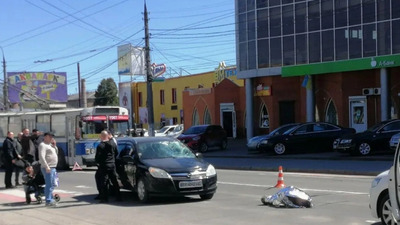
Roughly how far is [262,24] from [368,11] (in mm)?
8230

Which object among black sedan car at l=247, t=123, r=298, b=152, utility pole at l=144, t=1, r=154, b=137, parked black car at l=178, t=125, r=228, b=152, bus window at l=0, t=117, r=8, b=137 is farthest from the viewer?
utility pole at l=144, t=1, r=154, b=137

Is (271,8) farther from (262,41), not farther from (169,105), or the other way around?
(169,105)

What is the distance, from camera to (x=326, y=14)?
117ft

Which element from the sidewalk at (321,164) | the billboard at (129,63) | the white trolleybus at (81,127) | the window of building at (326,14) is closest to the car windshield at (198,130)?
the sidewalk at (321,164)

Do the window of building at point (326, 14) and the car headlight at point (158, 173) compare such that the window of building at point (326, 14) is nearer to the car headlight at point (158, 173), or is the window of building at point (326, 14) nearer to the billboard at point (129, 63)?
the car headlight at point (158, 173)

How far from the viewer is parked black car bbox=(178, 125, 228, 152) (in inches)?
1291

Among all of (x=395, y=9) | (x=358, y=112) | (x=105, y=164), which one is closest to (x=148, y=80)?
(x=358, y=112)

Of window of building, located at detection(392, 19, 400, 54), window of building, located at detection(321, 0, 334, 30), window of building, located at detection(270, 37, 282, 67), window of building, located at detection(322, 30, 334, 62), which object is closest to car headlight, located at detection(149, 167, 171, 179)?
window of building, located at detection(392, 19, 400, 54)

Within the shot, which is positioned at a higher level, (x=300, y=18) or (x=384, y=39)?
(x=300, y=18)

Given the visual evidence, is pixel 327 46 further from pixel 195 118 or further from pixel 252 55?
pixel 195 118

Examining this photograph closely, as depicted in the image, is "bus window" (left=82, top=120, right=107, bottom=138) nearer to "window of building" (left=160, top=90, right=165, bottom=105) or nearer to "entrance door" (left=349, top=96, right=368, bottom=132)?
"entrance door" (left=349, top=96, right=368, bottom=132)

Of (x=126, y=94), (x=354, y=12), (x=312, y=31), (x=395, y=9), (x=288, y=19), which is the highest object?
(x=288, y=19)

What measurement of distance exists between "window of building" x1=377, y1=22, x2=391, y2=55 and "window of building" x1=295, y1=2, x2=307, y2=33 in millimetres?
5481

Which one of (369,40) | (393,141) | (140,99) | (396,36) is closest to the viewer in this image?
(393,141)
